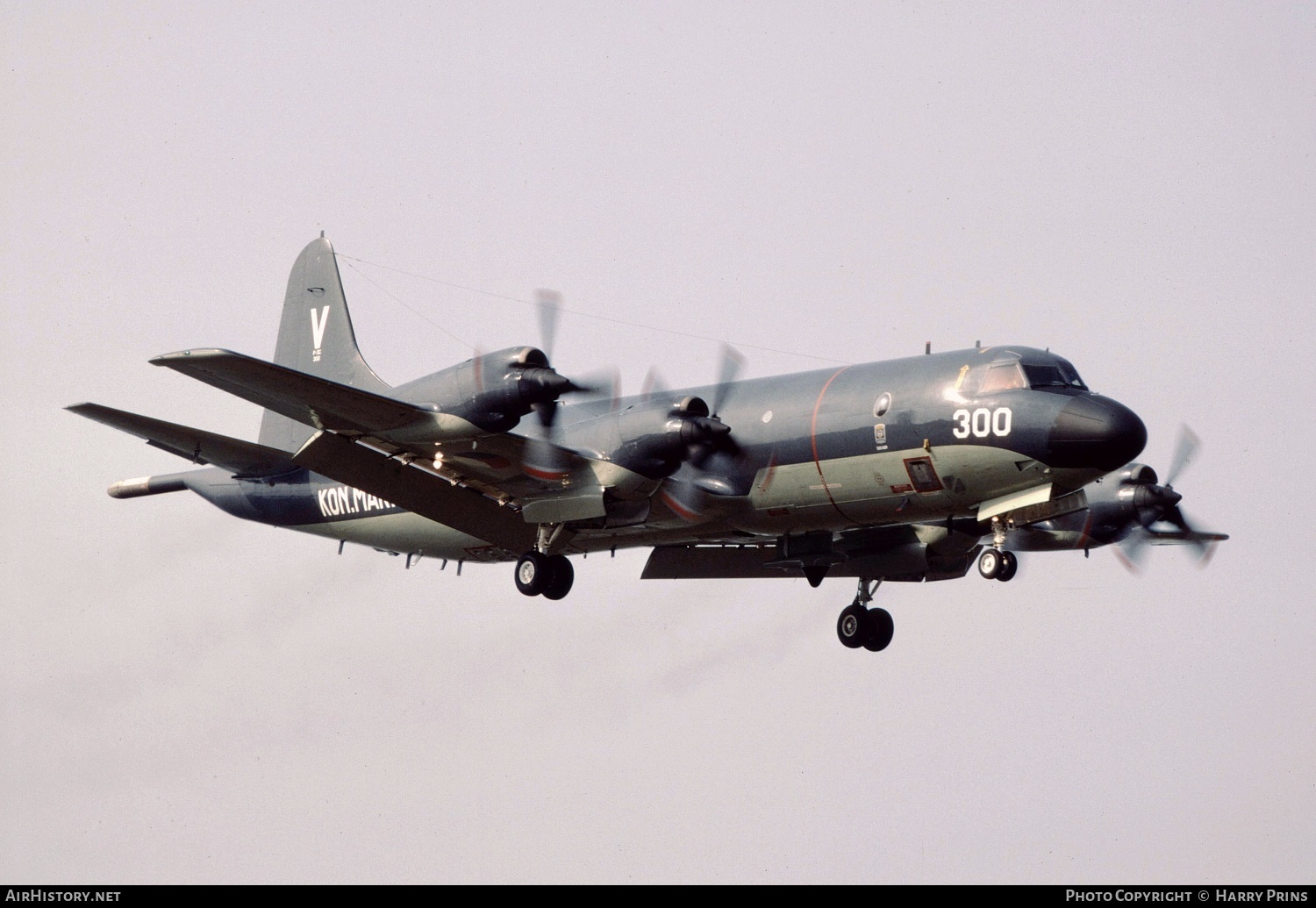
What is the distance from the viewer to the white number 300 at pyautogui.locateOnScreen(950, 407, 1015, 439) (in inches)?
1065

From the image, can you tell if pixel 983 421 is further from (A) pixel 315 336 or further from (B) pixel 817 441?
(A) pixel 315 336

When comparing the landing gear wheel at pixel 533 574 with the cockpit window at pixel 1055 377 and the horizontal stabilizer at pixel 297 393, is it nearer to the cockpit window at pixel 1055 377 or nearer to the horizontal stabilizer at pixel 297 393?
the horizontal stabilizer at pixel 297 393

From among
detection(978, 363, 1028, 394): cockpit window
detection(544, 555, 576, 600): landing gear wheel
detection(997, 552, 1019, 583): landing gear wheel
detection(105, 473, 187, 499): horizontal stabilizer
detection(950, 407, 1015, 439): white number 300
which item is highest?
detection(105, 473, 187, 499): horizontal stabilizer

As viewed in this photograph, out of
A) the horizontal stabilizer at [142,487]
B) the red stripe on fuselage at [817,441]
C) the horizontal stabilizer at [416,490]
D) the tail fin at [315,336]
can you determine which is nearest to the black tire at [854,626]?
the red stripe on fuselage at [817,441]

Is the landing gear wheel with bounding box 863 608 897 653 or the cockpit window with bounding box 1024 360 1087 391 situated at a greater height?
the cockpit window with bounding box 1024 360 1087 391

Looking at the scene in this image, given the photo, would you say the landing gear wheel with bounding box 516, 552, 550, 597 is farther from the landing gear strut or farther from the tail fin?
the landing gear strut

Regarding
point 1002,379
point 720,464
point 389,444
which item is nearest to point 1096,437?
point 1002,379

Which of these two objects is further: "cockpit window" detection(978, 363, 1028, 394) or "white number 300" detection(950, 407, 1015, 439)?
"cockpit window" detection(978, 363, 1028, 394)

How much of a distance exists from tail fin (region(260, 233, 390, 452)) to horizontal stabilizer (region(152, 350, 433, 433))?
5.93 m

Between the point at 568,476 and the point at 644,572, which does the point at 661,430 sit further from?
the point at 644,572

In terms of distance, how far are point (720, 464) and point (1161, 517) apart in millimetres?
9515

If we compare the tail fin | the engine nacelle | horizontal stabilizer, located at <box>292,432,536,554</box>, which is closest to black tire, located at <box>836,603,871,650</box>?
horizontal stabilizer, located at <box>292,432,536,554</box>

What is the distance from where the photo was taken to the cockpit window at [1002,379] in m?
27.4

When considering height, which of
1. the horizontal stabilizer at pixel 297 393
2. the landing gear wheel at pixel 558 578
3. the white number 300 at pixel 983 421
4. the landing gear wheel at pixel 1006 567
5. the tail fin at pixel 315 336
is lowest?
the landing gear wheel at pixel 1006 567
